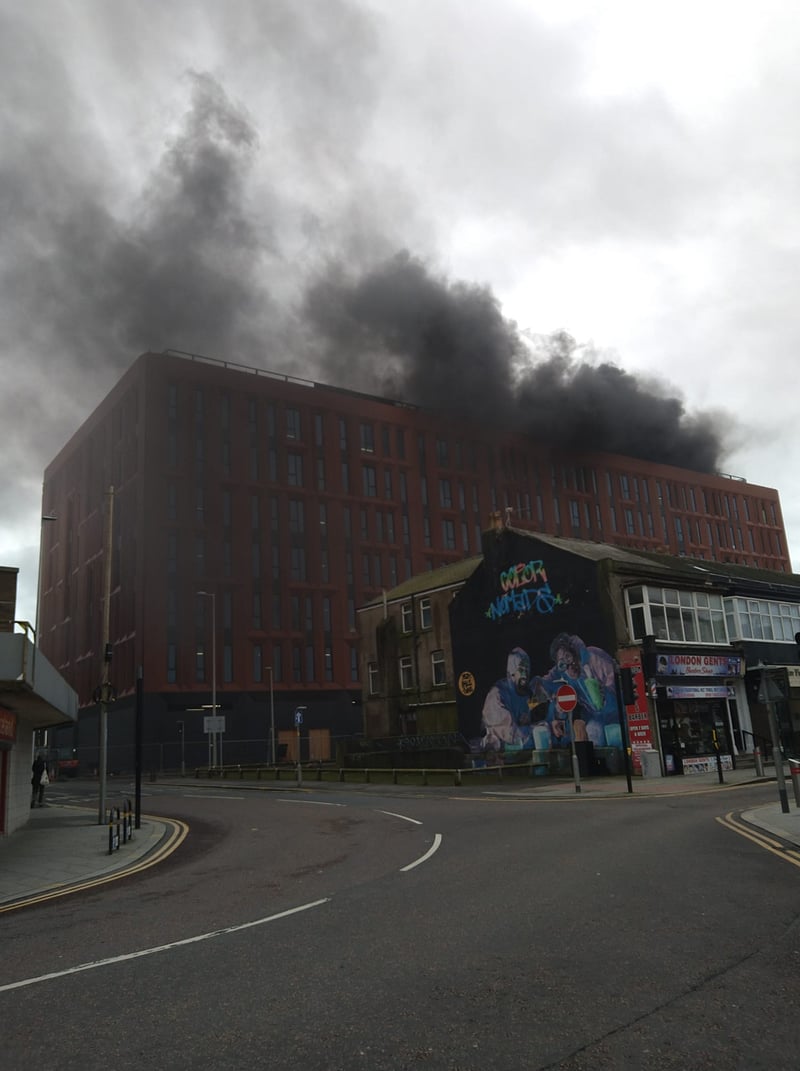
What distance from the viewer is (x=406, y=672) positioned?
165 ft

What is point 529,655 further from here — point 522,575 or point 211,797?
point 211,797

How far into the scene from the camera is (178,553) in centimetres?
6844

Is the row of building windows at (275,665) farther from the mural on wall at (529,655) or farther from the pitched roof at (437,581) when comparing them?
the mural on wall at (529,655)

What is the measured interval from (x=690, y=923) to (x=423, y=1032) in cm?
376

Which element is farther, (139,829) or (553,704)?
(553,704)

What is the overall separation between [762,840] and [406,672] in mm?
37528

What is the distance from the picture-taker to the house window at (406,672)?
163 feet

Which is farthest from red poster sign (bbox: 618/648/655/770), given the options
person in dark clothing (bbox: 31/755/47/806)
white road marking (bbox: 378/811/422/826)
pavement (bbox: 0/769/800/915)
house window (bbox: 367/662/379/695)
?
person in dark clothing (bbox: 31/755/47/806)

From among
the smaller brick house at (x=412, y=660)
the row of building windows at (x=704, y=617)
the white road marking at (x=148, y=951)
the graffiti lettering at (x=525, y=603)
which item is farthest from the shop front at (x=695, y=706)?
the white road marking at (x=148, y=951)

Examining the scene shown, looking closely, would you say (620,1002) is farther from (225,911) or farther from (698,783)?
(698,783)

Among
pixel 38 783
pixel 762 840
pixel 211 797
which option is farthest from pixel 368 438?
pixel 762 840

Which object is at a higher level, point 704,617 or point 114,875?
point 704,617

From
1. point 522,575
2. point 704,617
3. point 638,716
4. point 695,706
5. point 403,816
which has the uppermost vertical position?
point 522,575

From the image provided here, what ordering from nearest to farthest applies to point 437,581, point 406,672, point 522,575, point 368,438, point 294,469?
point 522,575, point 406,672, point 437,581, point 294,469, point 368,438
